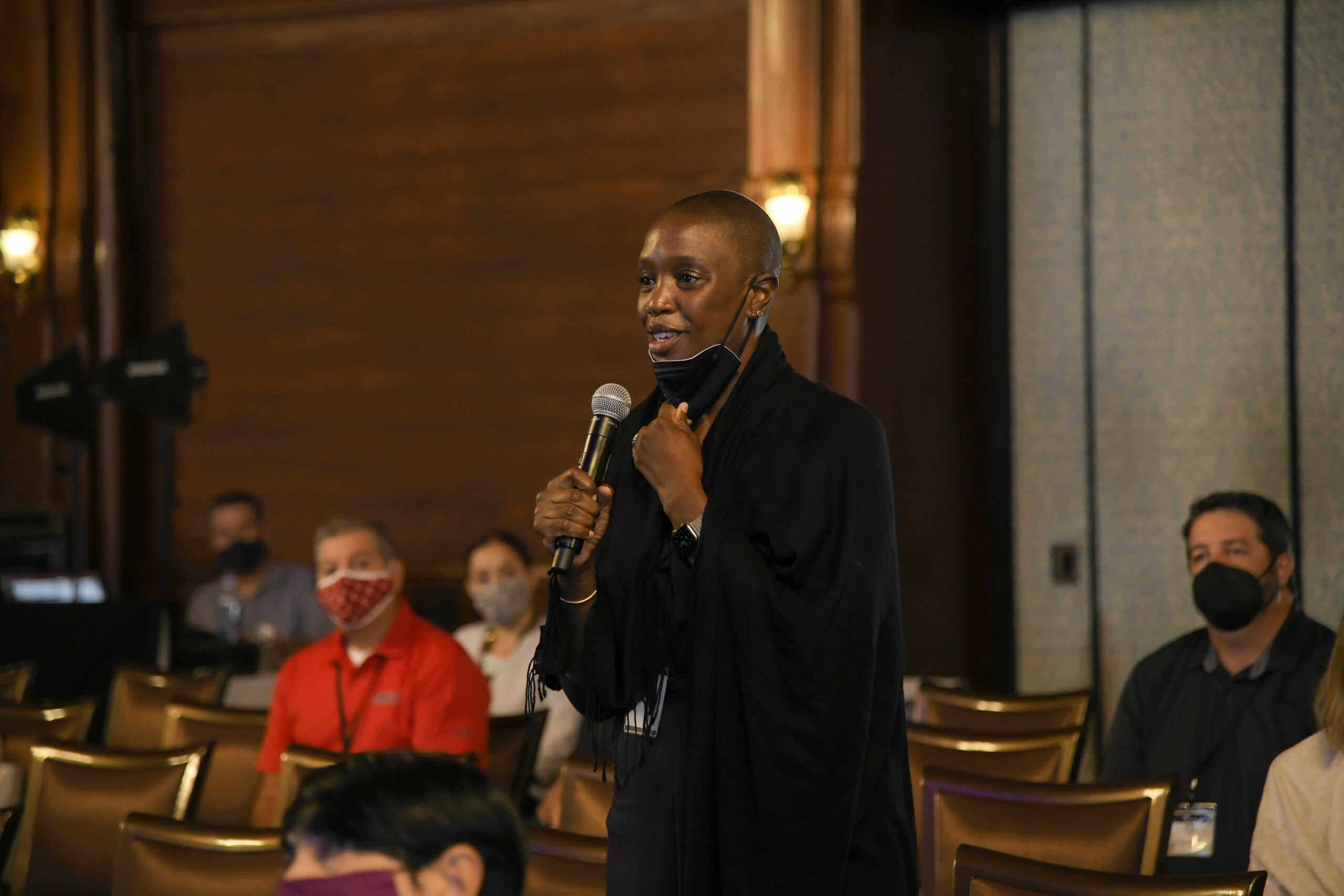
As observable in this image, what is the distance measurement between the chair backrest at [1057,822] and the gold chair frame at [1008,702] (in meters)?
1.44

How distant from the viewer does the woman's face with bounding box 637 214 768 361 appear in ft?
5.78

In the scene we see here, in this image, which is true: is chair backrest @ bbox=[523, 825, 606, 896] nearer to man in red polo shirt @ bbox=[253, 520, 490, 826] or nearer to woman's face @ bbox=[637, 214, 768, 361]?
woman's face @ bbox=[637, 214, 768, 361]

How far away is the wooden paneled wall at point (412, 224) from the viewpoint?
278 inches

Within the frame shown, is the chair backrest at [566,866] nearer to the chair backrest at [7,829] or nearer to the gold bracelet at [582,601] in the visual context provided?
the gold bracelet at [582,601]

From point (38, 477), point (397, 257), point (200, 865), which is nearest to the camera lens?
point (200, 865)

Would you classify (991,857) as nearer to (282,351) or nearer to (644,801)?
(644,801)

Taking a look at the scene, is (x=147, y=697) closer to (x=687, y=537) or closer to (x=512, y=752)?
(x=512, y=752)

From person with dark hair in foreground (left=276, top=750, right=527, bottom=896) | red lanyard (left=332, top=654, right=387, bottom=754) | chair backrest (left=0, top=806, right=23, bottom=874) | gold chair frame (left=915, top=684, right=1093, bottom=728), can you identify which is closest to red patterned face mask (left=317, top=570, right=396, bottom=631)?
red lanyard (left=332, top=654, right=387, bottom=754)

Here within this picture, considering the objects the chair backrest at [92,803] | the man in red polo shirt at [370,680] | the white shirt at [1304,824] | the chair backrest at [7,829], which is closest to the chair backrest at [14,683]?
the man in red polo shirt at [370,680]

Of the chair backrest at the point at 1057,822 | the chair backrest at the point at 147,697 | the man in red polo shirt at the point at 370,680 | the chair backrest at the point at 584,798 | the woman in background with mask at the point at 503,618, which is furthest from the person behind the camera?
the woman in background with mask at the point at 503,618

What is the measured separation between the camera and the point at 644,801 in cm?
178

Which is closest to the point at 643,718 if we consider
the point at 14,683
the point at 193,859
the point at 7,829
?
the point at 193,859

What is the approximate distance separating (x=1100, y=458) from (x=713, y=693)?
5663mm

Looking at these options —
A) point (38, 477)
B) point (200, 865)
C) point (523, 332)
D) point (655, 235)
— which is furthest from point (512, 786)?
point (38, 477)
